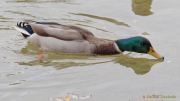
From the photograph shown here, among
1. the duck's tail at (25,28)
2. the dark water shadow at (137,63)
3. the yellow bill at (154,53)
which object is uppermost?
the duck's tail at (25,28)

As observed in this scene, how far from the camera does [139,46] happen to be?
37.6 feet

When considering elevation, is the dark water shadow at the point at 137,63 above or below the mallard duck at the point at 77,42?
below

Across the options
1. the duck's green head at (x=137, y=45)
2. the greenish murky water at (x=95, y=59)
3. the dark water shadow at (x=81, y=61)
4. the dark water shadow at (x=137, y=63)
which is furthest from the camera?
the duck's green head at (x=137, y=45)

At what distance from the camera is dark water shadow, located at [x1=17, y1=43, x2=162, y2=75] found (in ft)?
35.5

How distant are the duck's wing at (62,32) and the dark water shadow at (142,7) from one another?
245 cm

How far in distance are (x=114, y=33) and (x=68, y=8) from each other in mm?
1811

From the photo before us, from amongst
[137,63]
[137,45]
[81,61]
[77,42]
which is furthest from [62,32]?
[137,63]

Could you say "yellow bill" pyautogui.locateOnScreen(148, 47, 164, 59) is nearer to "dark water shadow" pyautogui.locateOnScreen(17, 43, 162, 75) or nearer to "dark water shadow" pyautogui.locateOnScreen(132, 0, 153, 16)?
"dark water shadow" pyautogui.locateOnScreen(17, 43, 162, 75)

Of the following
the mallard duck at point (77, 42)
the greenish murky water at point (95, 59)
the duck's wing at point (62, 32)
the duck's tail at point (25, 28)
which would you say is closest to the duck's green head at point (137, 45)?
the mallard duck at point (77, 42)

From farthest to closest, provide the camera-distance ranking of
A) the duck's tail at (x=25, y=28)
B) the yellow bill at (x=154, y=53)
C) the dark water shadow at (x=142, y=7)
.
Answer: the dark water shadow at (x=142, y=7)
the duck's tail at (x=25, y=28)
the yellow bill at (x=154, y=53)

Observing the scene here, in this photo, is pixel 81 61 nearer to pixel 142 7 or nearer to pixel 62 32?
pixel 62 32

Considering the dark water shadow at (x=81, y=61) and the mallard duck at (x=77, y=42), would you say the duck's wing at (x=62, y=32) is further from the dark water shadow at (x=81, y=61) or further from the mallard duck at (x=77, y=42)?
the dark water shadow at (x=81, y=61)

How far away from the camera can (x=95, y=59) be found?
11375 mm

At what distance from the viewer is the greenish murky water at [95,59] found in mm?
9344
